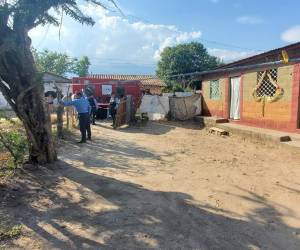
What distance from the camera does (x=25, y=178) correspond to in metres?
6.66

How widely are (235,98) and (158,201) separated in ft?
36.0

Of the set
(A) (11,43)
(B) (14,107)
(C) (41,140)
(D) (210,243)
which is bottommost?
(D) (210,243)

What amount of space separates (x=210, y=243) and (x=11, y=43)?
458 centimetres

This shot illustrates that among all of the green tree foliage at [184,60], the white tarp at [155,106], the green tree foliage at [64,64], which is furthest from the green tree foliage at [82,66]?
the white tarp at [155,106]

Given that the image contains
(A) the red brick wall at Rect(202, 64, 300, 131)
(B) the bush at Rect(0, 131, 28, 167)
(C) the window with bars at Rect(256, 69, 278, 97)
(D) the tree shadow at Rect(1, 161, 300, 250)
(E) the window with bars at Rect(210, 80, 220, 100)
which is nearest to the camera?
(D) the tree shadow at Rect(1, 161, 300, 250)

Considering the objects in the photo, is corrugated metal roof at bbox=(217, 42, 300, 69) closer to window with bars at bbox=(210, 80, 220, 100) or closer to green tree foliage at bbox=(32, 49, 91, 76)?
window with bars at bbox=(210, 80, 220, 100)

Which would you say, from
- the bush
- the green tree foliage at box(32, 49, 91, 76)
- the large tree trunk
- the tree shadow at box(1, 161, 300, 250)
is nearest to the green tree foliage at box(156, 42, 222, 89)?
the green tree foliage at box(32, 49, 91, 76)

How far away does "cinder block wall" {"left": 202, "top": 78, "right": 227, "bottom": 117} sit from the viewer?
16750mm

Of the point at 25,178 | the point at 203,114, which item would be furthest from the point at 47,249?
the point at 203,114

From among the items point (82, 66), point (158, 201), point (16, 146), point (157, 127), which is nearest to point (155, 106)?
point (157, 127)

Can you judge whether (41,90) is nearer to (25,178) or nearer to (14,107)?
(14,107)

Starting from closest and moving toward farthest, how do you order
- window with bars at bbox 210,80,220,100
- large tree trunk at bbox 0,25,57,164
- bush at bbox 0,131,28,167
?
large tree trunk at bbox 0,25,57,164, bush at bbox 0,131,28,167, window with bars at bbox 210,80,220,100

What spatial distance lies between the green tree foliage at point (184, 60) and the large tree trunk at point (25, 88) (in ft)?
104

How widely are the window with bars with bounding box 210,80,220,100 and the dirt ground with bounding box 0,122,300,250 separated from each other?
7780mm
